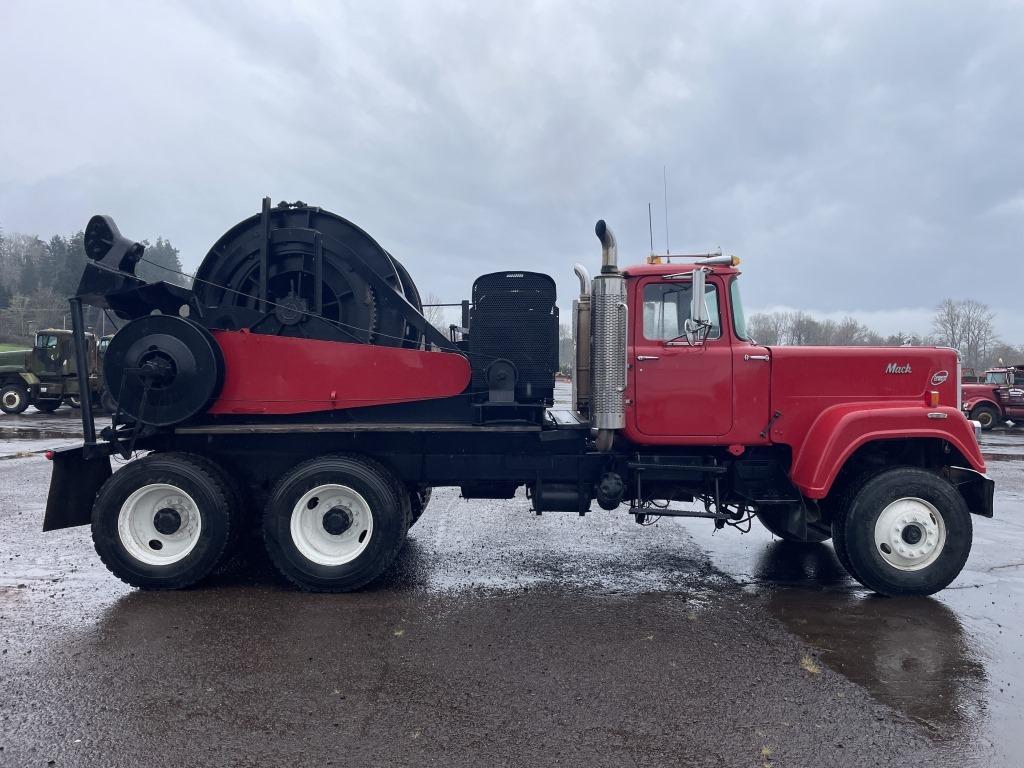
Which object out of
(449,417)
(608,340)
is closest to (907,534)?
(608,340)

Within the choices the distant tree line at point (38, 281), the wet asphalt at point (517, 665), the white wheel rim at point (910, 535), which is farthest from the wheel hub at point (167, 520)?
the distant tree line at point (38, 281)

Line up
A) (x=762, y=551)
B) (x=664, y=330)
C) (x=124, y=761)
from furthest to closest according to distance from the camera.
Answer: (x=762, y=551), (x=664, y=330), (x=124, y=761)

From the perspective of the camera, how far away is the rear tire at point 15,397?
2195 centimetres

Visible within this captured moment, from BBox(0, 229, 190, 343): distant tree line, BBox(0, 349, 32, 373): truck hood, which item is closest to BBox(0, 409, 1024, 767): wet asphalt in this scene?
BBox(0, 349, 32, 373): truck hood

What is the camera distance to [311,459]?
5379mm

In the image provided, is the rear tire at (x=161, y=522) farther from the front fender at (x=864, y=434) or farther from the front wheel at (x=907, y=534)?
the front wheel at (x=907, y=534)

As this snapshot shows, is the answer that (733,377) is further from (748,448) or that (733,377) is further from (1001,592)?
(1001,592)

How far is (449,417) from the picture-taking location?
5.57 metres

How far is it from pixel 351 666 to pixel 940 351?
5.45m

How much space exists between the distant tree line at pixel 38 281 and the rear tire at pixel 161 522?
177 feet

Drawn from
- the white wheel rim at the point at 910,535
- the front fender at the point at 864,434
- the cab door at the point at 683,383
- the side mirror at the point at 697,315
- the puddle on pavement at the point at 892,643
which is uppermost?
the side mirror at the point at 697,315

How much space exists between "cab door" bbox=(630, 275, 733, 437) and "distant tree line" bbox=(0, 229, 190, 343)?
55754 mm

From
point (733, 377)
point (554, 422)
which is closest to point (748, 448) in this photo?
point (733, 377)

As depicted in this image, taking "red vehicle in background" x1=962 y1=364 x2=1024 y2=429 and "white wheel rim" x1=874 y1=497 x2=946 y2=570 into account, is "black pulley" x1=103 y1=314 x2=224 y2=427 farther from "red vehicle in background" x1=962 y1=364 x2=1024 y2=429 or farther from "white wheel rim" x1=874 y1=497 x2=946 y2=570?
"red vehicle in background" x1=962 y1=364 x2=1024 y2=429
